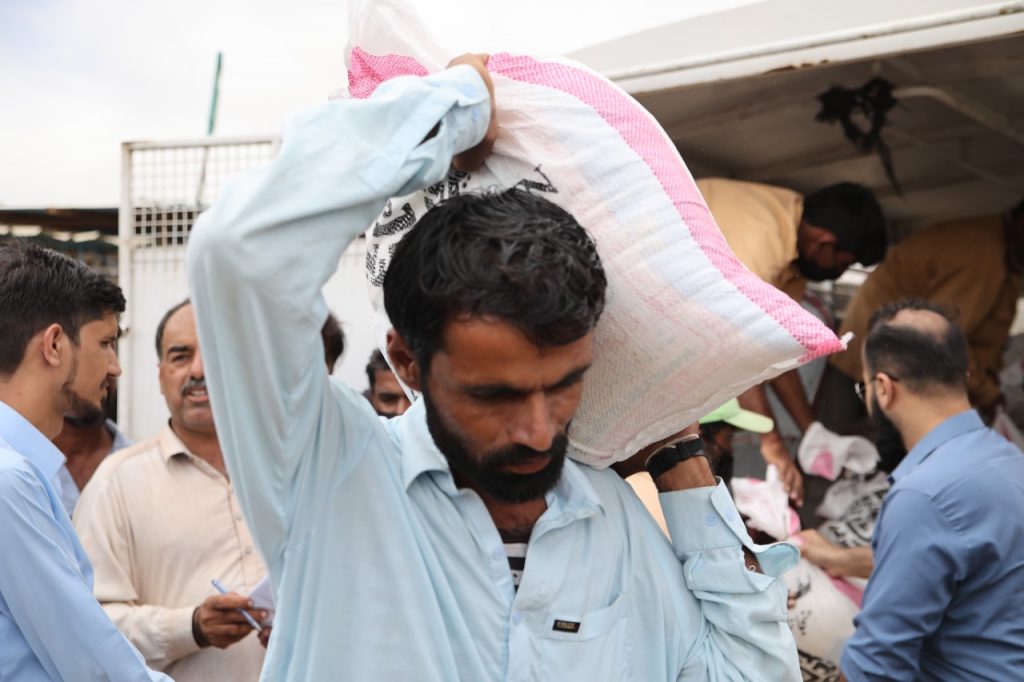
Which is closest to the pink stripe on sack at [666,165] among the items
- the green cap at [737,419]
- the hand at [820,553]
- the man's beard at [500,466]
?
the man's beard at [500,466]

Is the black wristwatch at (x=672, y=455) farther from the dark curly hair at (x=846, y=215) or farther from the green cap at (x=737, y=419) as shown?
the dark curly hair at (x=846, y=215)

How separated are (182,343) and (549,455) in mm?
2405

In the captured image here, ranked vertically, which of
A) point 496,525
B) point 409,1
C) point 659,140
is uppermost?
point 409,1

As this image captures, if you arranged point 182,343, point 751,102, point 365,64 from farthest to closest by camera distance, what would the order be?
point 751,102 < point 182,343 < point 365,64

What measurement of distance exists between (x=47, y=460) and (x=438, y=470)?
1395mm

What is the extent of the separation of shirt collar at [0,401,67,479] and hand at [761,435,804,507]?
282 centimetres

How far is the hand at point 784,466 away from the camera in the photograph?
4473 millimetres

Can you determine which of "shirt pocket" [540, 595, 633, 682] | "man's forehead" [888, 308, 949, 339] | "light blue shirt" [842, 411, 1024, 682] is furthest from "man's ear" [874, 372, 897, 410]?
"shirt pocket" [540, 595, 633, 682]

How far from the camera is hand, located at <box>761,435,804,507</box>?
14.7 ft

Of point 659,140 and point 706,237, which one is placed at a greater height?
point 659,140

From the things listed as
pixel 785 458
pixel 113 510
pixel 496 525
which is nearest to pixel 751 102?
pixel 785 458

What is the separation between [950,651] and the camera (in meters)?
3.28

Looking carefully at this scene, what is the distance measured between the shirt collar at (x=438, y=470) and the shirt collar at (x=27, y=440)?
124cm

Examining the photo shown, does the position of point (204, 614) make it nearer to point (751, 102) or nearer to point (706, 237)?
point (706, 237)
